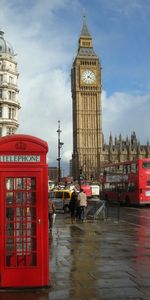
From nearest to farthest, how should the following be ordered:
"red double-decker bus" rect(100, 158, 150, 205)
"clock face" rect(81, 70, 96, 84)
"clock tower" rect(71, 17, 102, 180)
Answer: "red double-decker bus" rect(100, 158, 150, 205)
"clock tower" rect(71, 17, 102, 180)
"clock face" rect(81, 70, 96, 84)

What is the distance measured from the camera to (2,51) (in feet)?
237

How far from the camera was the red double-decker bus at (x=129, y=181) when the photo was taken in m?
34.0

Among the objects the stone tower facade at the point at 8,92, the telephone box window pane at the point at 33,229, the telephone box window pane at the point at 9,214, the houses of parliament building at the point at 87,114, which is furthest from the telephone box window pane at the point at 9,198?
the houses of parliament building at the point at 87,114

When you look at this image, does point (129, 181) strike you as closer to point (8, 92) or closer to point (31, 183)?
point (31, 183)

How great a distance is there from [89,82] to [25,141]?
126100 millimetres

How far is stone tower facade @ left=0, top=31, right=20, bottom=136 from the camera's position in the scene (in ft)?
222

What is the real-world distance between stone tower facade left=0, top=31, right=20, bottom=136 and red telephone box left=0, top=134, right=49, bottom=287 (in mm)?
59587

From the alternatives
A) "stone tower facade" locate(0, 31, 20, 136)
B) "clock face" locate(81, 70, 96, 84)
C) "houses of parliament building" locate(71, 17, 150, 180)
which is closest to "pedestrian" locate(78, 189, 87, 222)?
"stone tower facade" locate(0, 31, 20, 136)

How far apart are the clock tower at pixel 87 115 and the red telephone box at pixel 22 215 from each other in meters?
122

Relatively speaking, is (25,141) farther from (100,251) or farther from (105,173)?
(105,173)

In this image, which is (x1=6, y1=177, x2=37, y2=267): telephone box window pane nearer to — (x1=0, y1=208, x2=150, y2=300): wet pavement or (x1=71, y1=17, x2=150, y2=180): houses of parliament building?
(x1=0, y1=208, x2=150, y2=300): wet pavement

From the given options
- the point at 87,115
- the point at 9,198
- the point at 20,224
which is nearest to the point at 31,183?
the point at 9,198

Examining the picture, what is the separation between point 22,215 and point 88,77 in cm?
12716

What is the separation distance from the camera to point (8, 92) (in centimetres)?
7006
